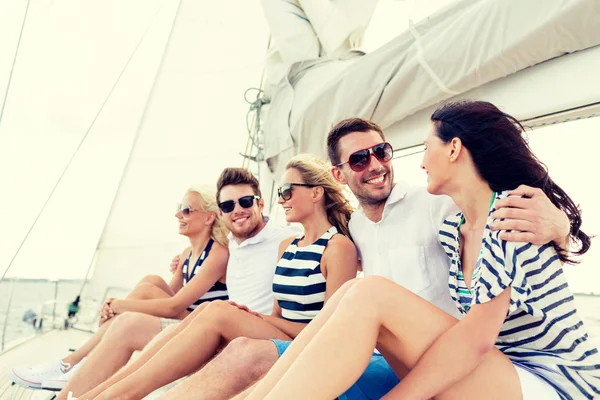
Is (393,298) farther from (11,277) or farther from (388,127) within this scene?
(11,277)

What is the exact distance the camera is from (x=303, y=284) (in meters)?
1.69

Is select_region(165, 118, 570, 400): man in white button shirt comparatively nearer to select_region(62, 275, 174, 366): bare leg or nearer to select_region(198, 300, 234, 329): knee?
select_region(198, 300, 234, 329): knee

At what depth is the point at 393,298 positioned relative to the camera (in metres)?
0.99

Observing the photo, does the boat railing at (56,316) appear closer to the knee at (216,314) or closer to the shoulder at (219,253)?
the shoulder at (219,253)

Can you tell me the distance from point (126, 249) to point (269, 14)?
1883 mm

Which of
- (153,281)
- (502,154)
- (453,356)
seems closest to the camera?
(453,356)

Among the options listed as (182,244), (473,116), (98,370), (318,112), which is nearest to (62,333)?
(182,244)

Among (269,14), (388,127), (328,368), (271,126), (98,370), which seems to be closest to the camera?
(328,368)

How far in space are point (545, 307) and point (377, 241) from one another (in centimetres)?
65

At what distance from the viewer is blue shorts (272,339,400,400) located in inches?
44.3

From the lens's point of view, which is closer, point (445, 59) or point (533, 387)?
point (533, 387)

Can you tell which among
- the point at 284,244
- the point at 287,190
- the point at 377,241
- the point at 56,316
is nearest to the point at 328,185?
the point at 287,190

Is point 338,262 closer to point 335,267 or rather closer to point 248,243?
point 335,267

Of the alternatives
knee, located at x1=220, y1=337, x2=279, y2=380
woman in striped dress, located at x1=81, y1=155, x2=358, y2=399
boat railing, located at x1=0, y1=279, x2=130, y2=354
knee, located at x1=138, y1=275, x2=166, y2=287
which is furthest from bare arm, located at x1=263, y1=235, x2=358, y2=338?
boat railing, located at x1=0, y1=279, x2=130, y2=354
